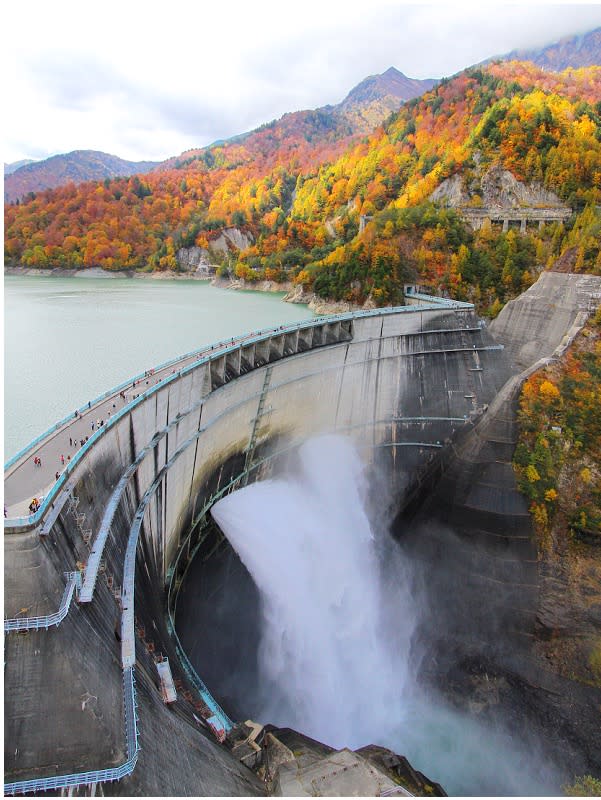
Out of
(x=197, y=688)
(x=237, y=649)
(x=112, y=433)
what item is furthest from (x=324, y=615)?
(x=112, y=433)

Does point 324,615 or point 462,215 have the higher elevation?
point 462,215

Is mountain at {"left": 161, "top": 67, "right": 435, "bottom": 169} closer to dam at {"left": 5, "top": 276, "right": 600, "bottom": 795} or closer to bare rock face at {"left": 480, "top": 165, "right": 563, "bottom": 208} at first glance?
bare rock face at {"left": 480, "top": 165, "right": 563, "bottom": 208}

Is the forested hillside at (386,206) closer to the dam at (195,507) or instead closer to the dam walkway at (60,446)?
the dam at (195,507)

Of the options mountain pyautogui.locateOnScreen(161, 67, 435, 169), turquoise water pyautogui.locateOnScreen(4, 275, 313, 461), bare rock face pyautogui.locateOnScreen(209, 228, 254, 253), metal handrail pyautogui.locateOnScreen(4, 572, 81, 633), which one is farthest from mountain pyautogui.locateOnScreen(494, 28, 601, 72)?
metal handrail pyautogui.locateOnScreen(4, 572, 81, 633)

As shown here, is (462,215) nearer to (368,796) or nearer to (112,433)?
(112,433)


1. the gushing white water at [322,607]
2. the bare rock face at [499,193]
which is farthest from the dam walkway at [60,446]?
the bare rock face at [499,193]
